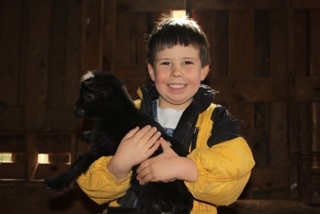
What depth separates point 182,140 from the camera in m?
1.76

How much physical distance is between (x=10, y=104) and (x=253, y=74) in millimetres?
2668

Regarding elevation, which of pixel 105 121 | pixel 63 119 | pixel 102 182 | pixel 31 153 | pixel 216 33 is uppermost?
pixel 216 33

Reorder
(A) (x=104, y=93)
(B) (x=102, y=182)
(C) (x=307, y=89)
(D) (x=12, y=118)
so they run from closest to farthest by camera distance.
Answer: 1. (B) (x=102, y=182)
2. (A) (x=104, y=93)
3. (C) (x=307, y=89)
4. (D) (x=12, y=118)

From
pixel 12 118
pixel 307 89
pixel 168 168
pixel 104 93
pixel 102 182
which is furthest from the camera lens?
pixel 12 118

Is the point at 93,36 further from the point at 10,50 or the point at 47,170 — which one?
the point at 47,170

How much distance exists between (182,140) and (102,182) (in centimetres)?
40

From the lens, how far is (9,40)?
13.8 ft

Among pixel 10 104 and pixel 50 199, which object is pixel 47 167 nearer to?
pixel 50 199

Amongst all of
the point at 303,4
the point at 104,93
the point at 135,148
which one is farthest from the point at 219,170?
the point at 303,4

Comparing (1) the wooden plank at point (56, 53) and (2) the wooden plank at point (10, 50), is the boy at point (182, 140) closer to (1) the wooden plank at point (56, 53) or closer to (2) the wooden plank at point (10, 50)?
(1) the wooden plank at point (56, 53)

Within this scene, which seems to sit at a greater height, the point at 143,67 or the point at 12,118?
the point at 143,67

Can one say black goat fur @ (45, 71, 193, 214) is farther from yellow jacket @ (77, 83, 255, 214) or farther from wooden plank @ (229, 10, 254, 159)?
wooden plank @ (229, 10, 254, 159)

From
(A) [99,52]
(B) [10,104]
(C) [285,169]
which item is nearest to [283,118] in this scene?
(C) [285,169]

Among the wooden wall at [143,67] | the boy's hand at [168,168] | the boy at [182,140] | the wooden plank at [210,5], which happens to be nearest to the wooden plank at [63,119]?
the wooden wall at [143,67]
